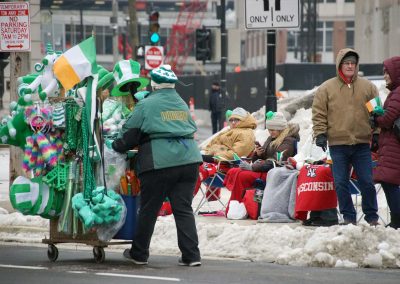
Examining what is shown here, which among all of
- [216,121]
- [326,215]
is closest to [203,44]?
[216,121]

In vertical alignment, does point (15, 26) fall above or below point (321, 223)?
above

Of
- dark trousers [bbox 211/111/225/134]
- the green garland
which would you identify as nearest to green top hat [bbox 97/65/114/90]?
the green garland

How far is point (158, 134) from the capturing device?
11.1 metres

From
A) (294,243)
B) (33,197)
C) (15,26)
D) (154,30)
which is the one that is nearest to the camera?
(33,197)

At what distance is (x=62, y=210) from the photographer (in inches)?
454

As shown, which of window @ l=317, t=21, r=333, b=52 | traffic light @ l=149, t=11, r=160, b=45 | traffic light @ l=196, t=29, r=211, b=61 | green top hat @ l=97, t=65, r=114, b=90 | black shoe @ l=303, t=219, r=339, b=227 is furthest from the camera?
window @ l=317, t=21, r=333, b=52

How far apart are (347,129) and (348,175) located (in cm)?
52

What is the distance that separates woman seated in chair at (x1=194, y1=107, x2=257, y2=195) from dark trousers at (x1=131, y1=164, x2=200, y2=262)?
448cm

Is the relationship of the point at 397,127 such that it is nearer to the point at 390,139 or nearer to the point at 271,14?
the point at 390,139

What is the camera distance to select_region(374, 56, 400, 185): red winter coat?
12.8 metres

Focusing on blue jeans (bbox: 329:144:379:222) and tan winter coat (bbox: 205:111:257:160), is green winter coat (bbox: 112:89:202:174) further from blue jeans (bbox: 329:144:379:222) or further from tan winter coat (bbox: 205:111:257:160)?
tan winter coat (bbox: 205:111:257:160)

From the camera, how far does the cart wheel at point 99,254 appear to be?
37.8 feet

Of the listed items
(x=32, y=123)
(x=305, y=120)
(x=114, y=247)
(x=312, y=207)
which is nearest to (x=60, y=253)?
(x=114, y=247)

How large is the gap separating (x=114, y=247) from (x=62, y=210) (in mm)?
2064
